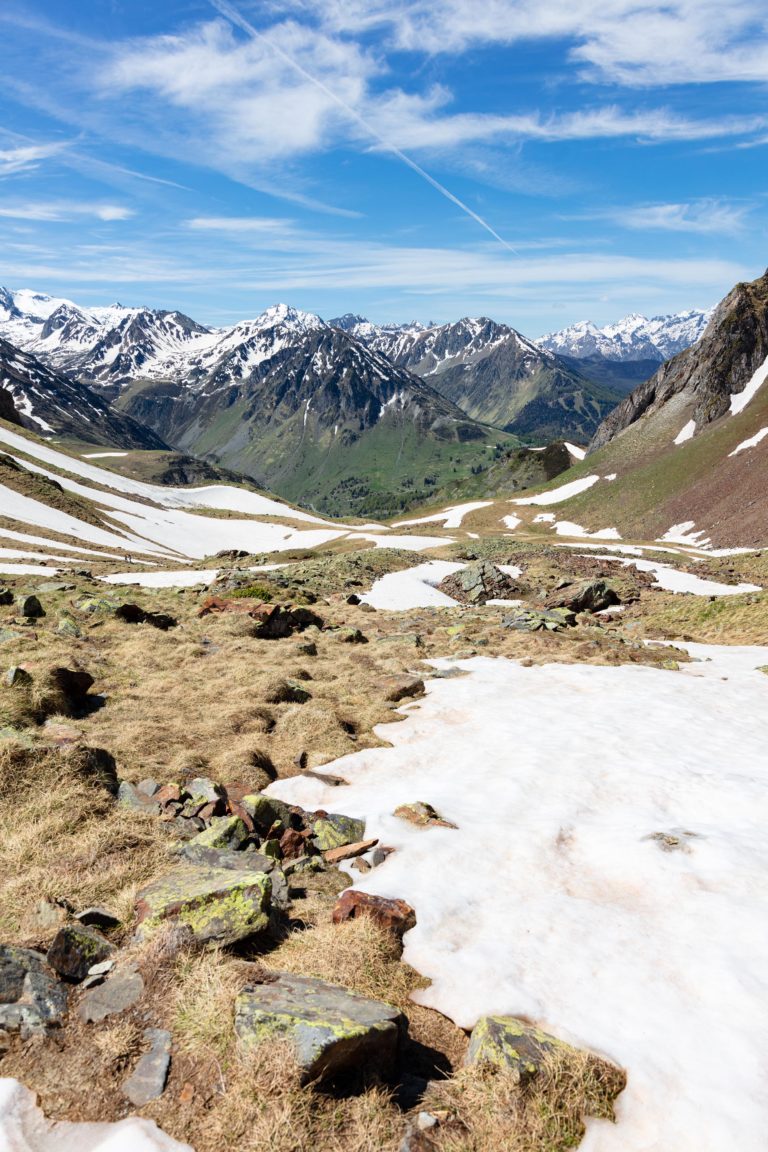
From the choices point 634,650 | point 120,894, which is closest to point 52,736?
point 120,894

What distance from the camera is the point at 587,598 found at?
39656mm

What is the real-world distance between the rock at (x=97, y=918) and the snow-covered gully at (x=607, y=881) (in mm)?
3820

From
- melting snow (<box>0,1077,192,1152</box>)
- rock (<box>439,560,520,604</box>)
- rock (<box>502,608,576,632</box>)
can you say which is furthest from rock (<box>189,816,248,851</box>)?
rock (<box>439,560,520,604</box>)

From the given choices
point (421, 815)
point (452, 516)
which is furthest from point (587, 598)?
point (452, 516)

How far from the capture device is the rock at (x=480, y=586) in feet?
142

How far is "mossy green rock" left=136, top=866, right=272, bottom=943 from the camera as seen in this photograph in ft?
25.0

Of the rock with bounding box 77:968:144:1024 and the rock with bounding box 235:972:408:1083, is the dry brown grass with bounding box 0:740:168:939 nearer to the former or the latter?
the rock with bounding box 77:968:144:1024

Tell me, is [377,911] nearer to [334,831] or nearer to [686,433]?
[334,831]

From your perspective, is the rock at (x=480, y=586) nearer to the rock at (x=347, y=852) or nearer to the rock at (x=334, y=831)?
the rock at (x=334, y=831)

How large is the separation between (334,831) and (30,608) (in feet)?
63.3

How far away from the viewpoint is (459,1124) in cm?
579

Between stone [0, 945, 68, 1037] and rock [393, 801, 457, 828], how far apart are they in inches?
260

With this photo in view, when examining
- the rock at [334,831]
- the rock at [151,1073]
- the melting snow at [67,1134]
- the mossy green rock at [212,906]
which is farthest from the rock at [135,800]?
the melting snow at [67,1134]

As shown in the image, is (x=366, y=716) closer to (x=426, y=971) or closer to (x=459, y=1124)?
(x=426, y=971)
